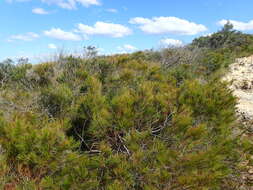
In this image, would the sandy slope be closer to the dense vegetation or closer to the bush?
the dense vegetation

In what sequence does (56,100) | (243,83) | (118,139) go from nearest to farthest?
(118,139) < (56,100) < (243,83)

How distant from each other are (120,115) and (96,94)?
589mm

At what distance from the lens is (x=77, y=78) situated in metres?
4.36

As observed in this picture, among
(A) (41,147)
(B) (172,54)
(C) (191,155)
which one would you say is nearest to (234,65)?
(B) (172,54)

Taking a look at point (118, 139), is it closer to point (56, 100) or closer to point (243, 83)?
point (56, 100)

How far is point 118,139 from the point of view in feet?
10.3

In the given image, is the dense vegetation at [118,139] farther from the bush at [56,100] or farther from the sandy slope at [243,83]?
the sandy slope at [243,83]

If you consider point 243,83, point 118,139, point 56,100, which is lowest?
point 118,139

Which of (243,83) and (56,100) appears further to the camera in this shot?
(243,83)

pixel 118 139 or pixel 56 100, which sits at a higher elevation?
pixel 56 100

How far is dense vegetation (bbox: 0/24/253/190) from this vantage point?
2391 millimetres

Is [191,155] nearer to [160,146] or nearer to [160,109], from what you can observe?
[160,146]

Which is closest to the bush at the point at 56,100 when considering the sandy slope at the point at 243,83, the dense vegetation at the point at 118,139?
the dense vegetation at the point at 118,139

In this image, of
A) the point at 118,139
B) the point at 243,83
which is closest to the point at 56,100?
the point at 118,139
